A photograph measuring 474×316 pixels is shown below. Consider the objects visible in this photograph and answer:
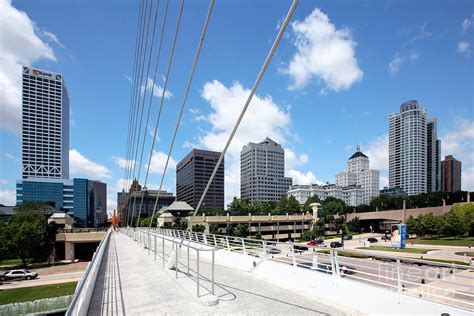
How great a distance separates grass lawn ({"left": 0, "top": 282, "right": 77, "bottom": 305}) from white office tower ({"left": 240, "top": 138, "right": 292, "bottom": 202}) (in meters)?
127

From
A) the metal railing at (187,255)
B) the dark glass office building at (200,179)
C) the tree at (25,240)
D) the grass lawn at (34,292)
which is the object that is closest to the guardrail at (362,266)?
the metal railing at (187,255)

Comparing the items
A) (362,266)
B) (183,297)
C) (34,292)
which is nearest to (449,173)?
(34,292)

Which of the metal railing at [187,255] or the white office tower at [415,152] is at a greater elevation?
the white office tower at [415,152]

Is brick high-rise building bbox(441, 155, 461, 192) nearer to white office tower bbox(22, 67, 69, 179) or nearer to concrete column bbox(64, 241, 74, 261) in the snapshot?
concrete column bbox(64, 241, 74, 261)

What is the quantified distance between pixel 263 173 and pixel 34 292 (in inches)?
5316

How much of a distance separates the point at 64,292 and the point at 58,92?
575 feet

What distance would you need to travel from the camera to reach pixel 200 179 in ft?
425

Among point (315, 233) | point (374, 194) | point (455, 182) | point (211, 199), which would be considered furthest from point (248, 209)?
point (455, 182)

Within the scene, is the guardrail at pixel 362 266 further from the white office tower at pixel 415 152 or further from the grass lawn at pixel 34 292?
the white office tower at pixel 415 152

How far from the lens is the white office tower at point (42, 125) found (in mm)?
152875

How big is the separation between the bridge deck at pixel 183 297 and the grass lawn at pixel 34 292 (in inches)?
882

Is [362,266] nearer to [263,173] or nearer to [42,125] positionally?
[263,173]

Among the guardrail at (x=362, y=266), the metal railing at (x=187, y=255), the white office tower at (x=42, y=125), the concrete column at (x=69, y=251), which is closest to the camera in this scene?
the guardrail at (x=362, y=266)

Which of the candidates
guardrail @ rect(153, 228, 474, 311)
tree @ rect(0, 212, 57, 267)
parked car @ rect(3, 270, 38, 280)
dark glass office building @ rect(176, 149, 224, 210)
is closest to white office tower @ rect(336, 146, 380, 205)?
dark glass office building @ rect(176, 149, 224, 210)
